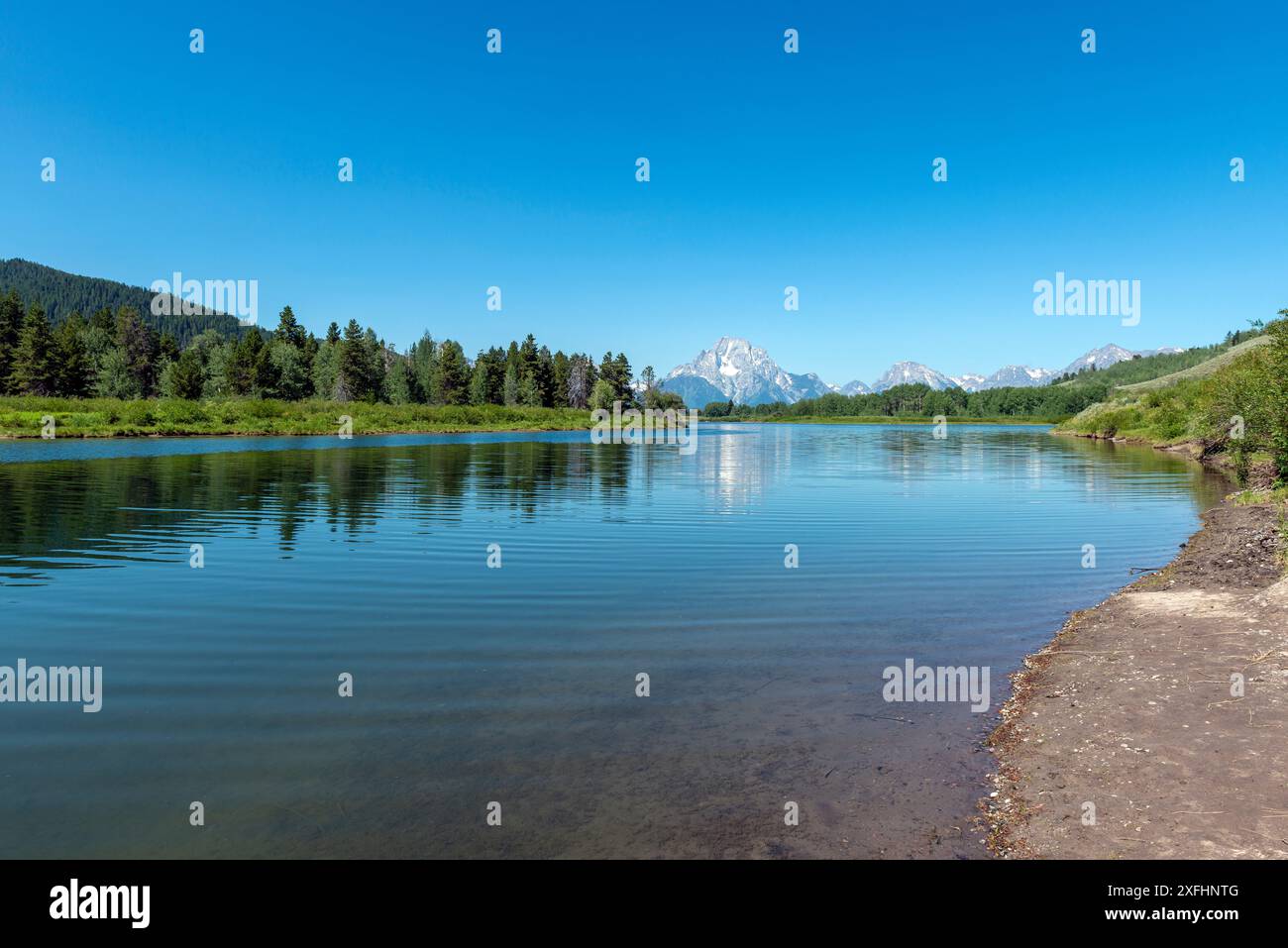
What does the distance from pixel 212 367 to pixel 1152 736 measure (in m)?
166

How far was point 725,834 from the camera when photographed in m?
8.35

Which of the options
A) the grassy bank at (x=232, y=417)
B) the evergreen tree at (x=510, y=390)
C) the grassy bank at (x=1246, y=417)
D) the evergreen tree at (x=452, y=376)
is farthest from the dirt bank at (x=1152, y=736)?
the evergreen tree at (x=510, y=390)

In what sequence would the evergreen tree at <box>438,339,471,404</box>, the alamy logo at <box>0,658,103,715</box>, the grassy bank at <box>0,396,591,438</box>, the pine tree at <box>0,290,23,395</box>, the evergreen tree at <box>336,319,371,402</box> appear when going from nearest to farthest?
the alamy logo at <box>0,658,103,715</box> < the grassy bank at <box>0,396,591,438</box> < the pine tree at <box>0,290,23,395</box> < the evergreen tree at <box>336,319,371,402</box> < the evergreen tree at <box>438,339,471,404</box>

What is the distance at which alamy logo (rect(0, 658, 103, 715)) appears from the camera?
40.7ft

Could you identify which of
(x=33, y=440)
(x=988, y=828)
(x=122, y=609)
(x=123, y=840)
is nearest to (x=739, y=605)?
(x=988, y=828)

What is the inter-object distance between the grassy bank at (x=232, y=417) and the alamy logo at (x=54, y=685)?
8857 cm

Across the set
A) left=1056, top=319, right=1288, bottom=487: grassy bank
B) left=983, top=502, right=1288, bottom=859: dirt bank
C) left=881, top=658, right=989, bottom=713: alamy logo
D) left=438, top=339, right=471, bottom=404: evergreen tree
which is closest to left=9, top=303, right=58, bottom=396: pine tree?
left=438, top=339, right=471, bottom=404: evergreen tree

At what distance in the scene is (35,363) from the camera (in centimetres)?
12569

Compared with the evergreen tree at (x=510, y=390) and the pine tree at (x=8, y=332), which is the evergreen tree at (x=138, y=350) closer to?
the pine tree at (x=8, y=332)

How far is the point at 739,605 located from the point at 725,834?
35.5ft
